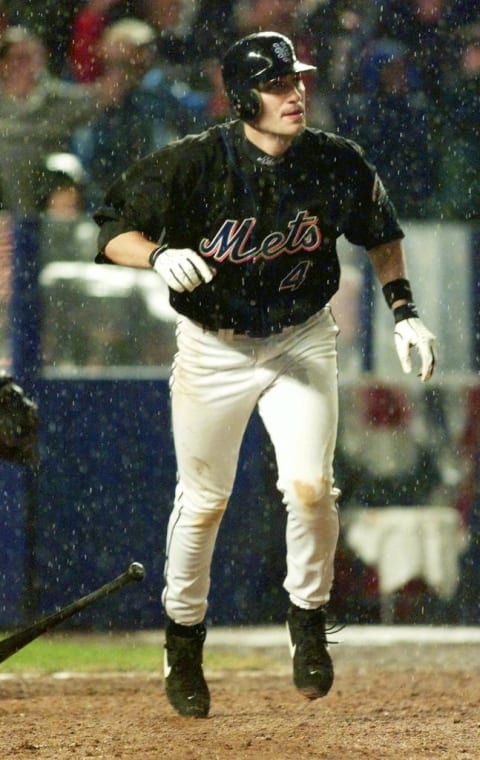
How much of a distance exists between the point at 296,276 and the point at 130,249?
0.56m

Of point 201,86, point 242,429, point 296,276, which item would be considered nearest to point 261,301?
point 296,276

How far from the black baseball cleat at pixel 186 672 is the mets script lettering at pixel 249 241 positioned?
122cm

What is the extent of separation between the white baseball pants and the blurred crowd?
2.31 meters

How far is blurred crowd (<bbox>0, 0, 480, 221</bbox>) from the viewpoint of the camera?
6.97 metres

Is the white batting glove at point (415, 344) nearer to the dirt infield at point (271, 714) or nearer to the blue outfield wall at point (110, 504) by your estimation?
the dirt infield at point (271, 714)

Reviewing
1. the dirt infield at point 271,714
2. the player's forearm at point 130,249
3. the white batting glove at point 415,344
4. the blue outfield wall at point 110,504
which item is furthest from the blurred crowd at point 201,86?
the white batting glove at point 415,344

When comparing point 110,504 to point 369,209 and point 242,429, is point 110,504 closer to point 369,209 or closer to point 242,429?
point 242,429

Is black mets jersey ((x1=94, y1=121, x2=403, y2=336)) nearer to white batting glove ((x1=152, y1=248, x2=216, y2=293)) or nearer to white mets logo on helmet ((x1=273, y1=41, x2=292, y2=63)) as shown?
white mets logo on helmet ((x1=273, y1=41, x2=292, y2=63))

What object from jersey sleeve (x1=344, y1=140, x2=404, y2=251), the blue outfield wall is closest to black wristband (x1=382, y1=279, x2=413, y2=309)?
jersey sleeve (x1=344, y1=140, x2=404, y2=251)

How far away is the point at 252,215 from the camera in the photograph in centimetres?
474

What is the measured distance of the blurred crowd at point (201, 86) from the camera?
22.9ft

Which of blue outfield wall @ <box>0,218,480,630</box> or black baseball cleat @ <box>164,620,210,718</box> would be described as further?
blue outfield wall @ <box>0,218,480,630</box>

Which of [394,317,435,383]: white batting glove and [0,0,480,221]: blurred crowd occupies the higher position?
[0,0,480,221]: blurred crowd

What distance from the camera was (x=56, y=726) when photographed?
469 cm
